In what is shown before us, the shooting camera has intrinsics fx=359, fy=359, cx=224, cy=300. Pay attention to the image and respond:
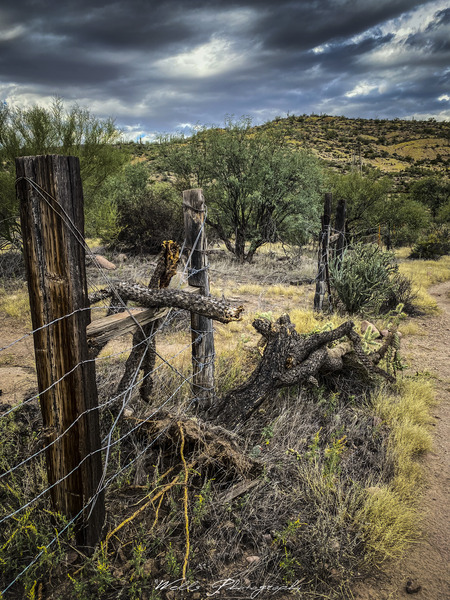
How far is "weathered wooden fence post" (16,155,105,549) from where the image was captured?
166cm

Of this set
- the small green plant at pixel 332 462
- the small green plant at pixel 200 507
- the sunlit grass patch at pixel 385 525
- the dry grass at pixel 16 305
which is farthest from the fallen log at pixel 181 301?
the dry grass at pixel 16 305

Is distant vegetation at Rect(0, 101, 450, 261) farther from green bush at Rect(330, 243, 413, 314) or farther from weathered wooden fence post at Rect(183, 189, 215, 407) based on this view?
weathered wooden fence post at Rect(183, 189, 215, 407)

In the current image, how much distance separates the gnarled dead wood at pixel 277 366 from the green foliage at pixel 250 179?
8.66 metres

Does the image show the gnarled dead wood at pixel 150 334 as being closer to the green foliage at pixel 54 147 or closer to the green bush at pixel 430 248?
the green foliage at pixel 54 147

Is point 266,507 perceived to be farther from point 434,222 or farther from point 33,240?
point 434,222

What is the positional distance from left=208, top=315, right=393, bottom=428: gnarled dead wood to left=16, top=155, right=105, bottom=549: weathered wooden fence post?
155 cm

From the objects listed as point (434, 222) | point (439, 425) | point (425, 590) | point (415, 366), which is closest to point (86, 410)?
point (425, 590)

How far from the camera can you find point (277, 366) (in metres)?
3.35

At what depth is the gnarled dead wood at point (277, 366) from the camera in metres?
3.28

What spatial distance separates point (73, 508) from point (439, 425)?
383 centimetres

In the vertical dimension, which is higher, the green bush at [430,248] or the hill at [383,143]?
the hill at [383,143]

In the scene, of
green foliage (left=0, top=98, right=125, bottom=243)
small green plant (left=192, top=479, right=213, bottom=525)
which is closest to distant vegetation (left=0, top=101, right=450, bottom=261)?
green foliage (left=0, top=98, right=125, bottom=243)

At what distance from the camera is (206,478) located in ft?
A: 8.36

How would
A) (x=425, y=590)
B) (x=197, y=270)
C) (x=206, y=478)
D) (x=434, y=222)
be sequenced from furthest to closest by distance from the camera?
(x=434, y=222) → (x=197, y=270) → (x=206, y=478) → (x=425, y=590)
